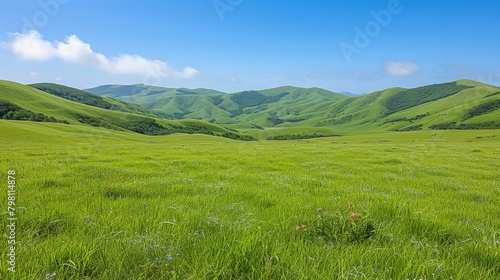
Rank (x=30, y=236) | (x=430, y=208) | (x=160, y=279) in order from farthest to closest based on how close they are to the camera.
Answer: (x=430, y=208), (x=30, y=236), (x=160, y=279)

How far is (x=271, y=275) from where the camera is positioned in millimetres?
3297

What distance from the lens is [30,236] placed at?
422cm

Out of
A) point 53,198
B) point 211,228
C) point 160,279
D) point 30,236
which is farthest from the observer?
point 53,198

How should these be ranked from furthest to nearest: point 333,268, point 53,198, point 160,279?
point 53,198 → point 333,268 → point 160,279

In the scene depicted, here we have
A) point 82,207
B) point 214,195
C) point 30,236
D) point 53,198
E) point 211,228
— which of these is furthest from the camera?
point 214,195

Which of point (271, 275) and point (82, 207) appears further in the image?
point (82, 207)

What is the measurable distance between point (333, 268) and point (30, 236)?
15.1 ft

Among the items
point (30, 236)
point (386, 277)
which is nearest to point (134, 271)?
point (30, 236)

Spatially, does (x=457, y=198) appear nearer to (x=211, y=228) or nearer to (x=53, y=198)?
(x=211, y=228)

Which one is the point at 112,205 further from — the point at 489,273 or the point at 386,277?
the point at 489,273

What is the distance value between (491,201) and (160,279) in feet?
35.3

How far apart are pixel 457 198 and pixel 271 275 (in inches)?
367

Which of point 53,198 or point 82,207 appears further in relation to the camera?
point 53,198

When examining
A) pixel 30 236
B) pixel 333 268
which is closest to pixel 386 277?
pixel 333 268
